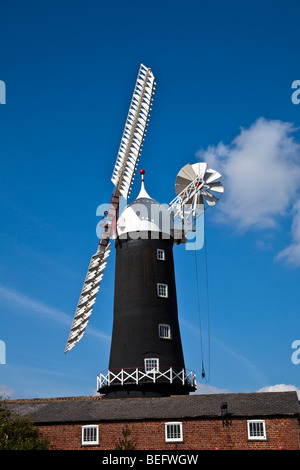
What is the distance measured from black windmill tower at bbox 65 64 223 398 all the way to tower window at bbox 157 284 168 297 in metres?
0.07

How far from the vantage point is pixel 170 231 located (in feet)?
138

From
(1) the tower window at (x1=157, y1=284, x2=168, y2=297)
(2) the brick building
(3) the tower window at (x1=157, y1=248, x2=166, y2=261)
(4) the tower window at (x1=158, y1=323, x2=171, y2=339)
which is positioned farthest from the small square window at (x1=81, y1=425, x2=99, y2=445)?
(3) the tower window at (x1=157, y1=248, x2=166, y2=261)

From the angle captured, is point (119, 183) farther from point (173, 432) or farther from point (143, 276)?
point (173, 432)

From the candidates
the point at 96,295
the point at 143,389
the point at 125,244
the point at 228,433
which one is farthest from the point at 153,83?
the point at 228,433

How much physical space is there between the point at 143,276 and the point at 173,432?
12.4 metres

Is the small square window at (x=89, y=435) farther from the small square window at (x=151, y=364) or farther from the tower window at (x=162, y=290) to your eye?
the tower window at (x=162, y=290)

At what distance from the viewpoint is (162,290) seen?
131ft

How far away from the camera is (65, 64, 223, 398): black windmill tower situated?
37.4 m

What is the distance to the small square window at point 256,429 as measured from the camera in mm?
28836

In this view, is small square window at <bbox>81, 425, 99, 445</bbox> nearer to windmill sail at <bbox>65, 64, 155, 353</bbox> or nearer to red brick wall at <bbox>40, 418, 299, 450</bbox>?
red brick wall at <bbox>40, 418, 299, 450</bbox>

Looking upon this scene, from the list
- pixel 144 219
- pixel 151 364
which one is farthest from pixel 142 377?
pixel 144 219

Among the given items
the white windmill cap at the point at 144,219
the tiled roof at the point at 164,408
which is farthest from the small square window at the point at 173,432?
the white windmill cap at the point at 144,219
